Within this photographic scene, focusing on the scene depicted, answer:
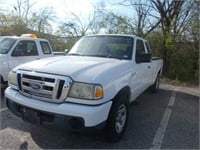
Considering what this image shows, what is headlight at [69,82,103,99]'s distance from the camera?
11.3 feet

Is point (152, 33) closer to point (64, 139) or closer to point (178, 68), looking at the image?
point (178, 68)

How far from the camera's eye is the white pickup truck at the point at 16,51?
7027 millimetres

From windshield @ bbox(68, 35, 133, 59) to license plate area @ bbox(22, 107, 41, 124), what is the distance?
1888 mm

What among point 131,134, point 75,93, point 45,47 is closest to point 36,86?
point 75,93

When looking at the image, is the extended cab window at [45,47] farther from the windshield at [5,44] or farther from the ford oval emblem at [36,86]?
the ford oval emblem at [36,86]

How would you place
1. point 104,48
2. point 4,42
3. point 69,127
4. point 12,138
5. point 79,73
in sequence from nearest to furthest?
point 69,127
point 79,73
point 12,138
point 104,48
point 4,42

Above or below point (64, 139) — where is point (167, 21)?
above

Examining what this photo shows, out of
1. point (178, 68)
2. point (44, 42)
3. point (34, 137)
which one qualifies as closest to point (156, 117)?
point (34, 137)

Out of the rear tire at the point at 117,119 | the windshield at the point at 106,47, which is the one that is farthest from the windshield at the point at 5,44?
the rear tire at the point at 117,119

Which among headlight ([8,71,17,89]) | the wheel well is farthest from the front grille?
the wheel well

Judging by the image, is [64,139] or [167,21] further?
[167,21]

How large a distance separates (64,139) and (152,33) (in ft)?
33.7

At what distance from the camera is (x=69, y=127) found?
336 centimetres

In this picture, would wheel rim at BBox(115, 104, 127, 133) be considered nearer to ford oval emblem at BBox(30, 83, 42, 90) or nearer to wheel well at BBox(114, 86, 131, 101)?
wheel well at BBox(114, 86, 131, 101)
